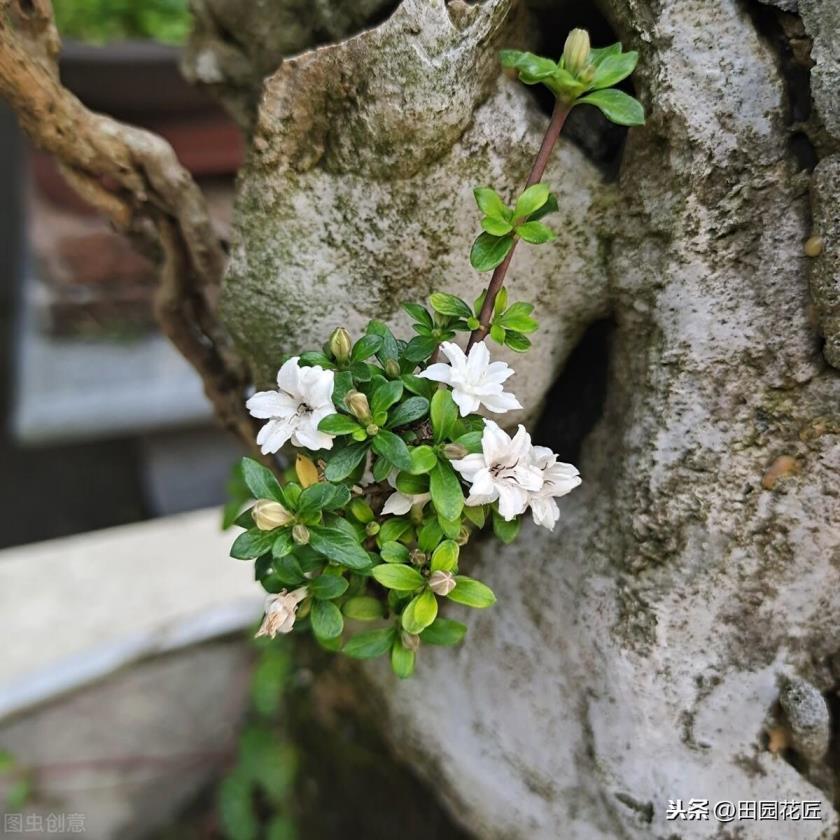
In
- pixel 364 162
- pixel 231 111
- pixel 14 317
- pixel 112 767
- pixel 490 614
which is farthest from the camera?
pixel 14 317

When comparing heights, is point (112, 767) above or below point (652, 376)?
below

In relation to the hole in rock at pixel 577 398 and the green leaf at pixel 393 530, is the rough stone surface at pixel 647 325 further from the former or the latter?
the green leaf at pixel 393 530

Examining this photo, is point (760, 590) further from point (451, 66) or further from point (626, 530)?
point (451, 66)

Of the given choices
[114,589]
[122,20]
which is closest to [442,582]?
[114,589]

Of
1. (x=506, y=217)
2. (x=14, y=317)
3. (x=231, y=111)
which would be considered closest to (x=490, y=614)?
(x=506, y=217)

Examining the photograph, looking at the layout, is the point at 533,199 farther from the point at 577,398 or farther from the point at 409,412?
the point at 577,398
